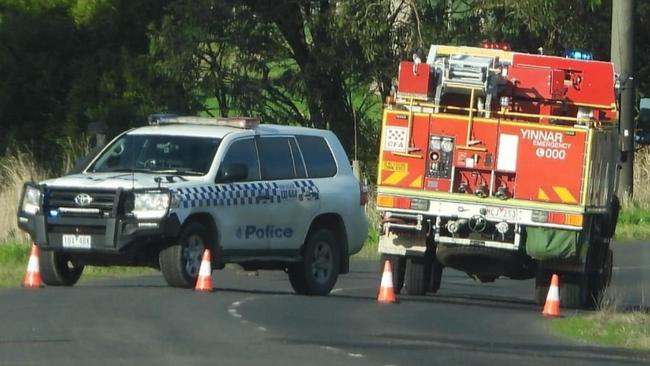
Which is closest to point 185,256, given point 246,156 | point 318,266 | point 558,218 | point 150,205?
point 150,205

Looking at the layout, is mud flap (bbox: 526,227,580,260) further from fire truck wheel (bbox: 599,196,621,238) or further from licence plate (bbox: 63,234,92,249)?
licence plate (bbox: 63,234,92,249)

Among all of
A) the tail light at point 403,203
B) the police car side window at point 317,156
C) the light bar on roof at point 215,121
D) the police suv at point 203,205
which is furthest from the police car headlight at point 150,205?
the tail light at point 403,203

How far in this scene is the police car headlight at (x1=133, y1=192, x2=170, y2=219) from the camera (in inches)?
661

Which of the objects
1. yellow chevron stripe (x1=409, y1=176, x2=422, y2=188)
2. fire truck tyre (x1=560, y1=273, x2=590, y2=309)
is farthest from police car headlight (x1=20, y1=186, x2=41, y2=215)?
fire truck tyre (x1=560, y1=273, x2=590, y2=309)

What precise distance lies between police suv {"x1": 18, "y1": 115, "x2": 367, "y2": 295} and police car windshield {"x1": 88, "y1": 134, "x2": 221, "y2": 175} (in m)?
0.01

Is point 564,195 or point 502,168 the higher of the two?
point 502,168

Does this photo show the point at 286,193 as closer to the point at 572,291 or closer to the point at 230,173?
the point at 230,173

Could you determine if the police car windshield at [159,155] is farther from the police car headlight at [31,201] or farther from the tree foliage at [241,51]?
the tree foliage at [241,51]

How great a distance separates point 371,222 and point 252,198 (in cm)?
1048

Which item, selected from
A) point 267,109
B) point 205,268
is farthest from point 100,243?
point 267,109

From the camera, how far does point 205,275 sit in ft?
56.1

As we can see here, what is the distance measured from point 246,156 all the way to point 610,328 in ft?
15.1

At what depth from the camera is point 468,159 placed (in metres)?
18.3

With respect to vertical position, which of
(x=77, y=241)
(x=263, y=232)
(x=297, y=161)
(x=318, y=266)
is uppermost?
(x=297, y=161)
